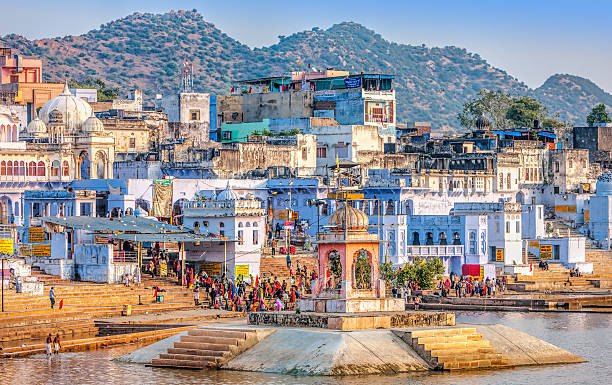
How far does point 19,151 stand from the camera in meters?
68.3

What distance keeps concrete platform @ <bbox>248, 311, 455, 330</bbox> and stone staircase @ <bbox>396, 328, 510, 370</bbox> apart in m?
0.88

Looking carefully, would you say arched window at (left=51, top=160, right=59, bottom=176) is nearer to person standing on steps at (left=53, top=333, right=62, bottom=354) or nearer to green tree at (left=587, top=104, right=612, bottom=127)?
person standing on steps at (left=53, top=333, right=62, bottom=354)

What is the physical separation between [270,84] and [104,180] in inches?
1100

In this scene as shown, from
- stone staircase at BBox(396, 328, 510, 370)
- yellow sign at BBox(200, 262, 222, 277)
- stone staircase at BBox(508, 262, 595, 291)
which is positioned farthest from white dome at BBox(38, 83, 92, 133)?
stone staircase at BBox(396, 328, 510, 370)

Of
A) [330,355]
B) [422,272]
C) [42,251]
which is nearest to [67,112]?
[42,251]

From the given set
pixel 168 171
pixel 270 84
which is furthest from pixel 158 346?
pixel 270 84

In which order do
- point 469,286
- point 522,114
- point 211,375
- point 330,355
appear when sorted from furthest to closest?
1. point 522,114
2. point 469,286
3. point 211,375
4. point 330,355

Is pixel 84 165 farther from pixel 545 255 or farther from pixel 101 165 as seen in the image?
pixel 545 255

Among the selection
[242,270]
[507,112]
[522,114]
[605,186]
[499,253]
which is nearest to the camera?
[242,270]

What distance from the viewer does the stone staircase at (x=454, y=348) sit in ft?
126

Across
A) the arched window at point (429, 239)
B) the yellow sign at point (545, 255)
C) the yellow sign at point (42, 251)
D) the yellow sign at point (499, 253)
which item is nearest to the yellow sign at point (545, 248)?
the yellow sign at point (545, 255)

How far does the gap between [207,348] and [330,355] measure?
411 cm

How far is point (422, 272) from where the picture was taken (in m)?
61.3

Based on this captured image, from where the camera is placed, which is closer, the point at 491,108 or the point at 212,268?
the point at 212,268
